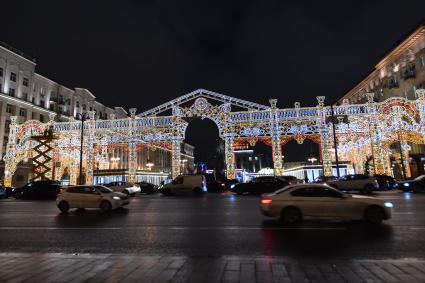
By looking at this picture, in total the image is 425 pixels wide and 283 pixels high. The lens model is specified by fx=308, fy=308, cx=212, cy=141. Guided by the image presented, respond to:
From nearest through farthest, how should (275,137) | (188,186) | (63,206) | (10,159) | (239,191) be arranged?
(63,206), (239,191), (188,186), (275,137), (10,159)

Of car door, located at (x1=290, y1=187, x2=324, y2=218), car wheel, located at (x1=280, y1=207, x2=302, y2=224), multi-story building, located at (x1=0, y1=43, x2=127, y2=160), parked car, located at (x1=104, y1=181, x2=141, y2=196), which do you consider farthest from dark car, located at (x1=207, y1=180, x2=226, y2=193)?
multi-story building, located at (x1=0, y1=43, x2=127, y2=160)

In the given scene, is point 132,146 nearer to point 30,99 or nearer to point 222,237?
point 222,237

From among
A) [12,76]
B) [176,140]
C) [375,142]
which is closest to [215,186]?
[176,140]

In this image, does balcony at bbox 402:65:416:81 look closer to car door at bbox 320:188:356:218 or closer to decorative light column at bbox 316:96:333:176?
decorative light column at bbox 316:96:333:176

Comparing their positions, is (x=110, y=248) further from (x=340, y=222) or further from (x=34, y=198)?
(x=34, y=198)

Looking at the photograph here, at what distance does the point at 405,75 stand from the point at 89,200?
158 feet

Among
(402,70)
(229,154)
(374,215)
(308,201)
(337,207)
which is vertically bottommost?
(374,215)

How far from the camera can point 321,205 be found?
1087 centimetres

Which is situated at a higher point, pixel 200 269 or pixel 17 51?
pixel 17 51

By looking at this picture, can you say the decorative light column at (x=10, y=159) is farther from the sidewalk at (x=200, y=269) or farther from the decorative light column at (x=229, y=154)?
the sidewalk at (x=200, y=269)

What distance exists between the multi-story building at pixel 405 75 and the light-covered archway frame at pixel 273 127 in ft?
31.6

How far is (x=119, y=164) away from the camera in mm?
82438

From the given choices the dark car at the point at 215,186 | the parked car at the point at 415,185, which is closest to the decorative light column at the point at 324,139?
the parked car at the point at 415,185

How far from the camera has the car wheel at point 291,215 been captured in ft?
36.5
